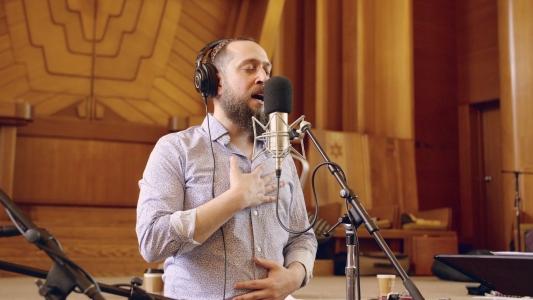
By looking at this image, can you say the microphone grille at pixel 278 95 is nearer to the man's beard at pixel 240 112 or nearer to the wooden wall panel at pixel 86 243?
the man's beard at pixel 240 112

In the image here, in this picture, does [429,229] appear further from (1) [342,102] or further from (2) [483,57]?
(2) [483,57]

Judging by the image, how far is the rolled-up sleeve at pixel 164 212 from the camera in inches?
65.3

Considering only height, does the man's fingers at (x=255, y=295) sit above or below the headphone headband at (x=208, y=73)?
below

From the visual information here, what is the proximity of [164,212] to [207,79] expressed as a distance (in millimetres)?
418

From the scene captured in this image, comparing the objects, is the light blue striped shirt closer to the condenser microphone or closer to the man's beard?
the man's beard

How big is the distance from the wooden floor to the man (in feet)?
4.44

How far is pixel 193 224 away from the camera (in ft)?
5.40

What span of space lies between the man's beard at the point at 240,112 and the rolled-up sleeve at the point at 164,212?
18cm

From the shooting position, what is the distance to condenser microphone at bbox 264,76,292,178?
5.22ft

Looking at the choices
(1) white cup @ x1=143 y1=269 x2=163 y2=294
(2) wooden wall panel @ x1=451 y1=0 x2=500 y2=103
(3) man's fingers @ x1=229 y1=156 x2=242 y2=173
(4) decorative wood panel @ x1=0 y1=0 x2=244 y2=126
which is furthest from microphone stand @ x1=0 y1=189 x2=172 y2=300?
(2) wooden wall panel @ x1=451 y1=0 x2=500 y2=103

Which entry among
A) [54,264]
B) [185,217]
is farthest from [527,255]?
[54,264]

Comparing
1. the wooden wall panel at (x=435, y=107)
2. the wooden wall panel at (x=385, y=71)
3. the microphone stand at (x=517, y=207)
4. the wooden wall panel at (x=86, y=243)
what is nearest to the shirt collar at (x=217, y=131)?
the wooden wall panel at (x=86, y=243)

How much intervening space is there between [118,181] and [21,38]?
117 centimetres

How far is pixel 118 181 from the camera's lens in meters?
4.86
